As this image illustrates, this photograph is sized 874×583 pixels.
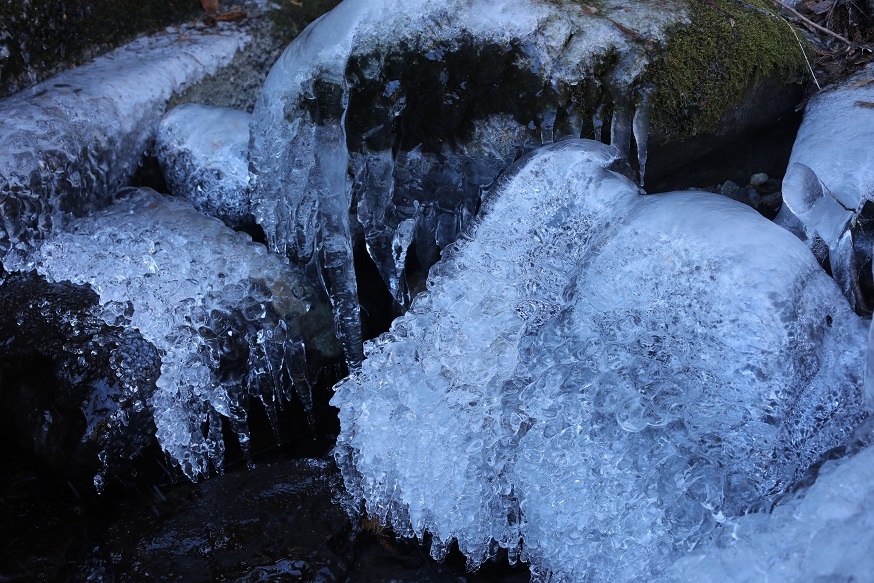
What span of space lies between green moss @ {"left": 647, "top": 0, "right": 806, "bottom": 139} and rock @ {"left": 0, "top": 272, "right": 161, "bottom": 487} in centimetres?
224

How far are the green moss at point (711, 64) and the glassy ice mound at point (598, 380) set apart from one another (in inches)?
18.5

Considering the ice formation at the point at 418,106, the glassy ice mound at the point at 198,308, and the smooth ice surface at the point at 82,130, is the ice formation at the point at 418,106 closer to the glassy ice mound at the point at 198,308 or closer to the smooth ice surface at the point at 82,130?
the glassy ice mound at the point at 198,308

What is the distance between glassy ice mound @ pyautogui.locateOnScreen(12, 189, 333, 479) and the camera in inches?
105

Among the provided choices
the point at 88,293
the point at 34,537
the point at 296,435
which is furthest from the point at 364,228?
the point at 34,537

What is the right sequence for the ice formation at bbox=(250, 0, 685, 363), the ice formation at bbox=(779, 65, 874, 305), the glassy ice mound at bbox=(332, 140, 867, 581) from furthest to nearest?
1. the ice formation at bbox=(250, 0, 685, 363)
2. the ice formation at bbox=(779, 65, 874, 305)
3. the glassy ice mound at bbox=(332, 140, 867, 581)

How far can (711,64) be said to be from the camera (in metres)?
2.95

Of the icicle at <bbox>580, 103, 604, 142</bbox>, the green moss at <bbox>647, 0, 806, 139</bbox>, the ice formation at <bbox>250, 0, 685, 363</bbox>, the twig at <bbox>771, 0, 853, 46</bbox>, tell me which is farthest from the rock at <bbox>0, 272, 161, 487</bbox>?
the twig at <bbox>771, 0, 853, 46</bbox>

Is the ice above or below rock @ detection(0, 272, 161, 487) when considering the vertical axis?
above

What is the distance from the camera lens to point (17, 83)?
3.23 metres

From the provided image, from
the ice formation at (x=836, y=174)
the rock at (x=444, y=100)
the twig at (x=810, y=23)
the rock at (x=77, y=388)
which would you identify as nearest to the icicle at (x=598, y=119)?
the rock at (x=444, y=100)

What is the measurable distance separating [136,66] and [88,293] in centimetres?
134

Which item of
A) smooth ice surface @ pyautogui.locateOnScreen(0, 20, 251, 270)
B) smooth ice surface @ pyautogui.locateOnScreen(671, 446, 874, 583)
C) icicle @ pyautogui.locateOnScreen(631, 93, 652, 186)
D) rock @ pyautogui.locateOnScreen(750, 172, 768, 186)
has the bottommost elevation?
rock @ pyautogui.locateOnScreen(750, 172, 768, 186)

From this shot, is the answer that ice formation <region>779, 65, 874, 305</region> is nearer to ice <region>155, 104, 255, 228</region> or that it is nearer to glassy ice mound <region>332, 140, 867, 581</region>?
glassy ice mound <region>332, 140, 867, 581</region>

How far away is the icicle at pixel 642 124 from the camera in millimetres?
2836
